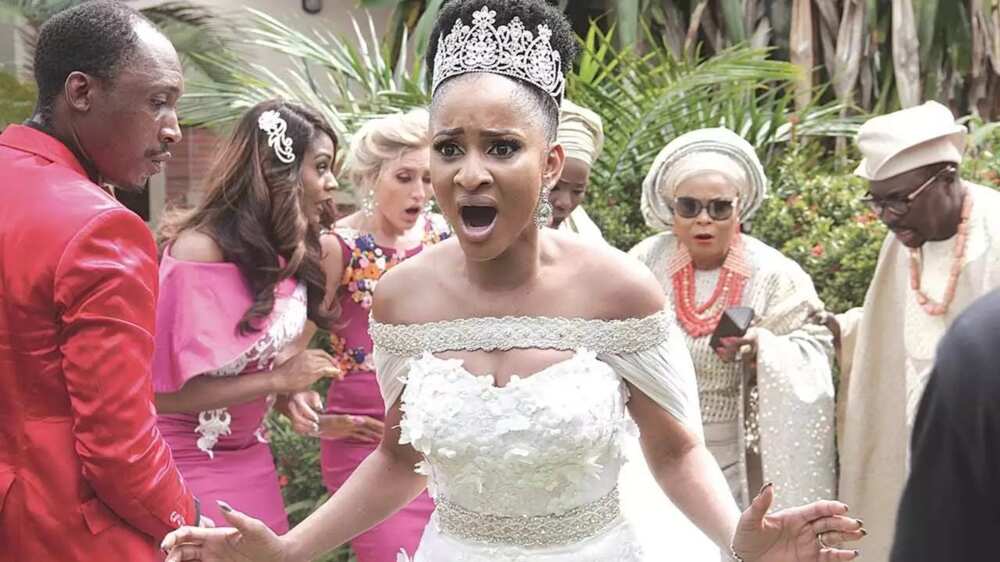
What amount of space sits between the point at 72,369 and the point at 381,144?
267 centimetres

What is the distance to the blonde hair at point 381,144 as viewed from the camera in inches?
229

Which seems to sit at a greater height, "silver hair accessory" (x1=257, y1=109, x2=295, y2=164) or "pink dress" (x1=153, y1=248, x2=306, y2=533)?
"silver hair accessory" (x1=257, y1=109, x2=295, y2=164)

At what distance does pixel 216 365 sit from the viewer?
4699 millimetres

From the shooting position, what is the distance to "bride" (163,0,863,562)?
3070 millimetres

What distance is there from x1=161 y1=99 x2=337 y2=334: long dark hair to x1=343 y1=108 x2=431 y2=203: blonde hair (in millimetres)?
443

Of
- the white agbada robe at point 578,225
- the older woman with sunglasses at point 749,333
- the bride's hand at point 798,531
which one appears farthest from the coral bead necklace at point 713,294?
the bride's hand at point 798,531

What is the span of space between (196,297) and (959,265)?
2.93 metres

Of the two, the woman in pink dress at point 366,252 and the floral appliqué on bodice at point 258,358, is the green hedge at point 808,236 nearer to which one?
the woman in pink dress at point 366,252

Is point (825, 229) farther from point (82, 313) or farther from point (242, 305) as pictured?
point (82, 313)

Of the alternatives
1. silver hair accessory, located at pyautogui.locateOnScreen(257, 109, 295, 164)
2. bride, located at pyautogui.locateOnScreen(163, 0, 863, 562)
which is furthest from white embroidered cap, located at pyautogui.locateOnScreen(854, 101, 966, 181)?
bride, located at pyautogui.locateOnScreen(163, 0, 863, 562)

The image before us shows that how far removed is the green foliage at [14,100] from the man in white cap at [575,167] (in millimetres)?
5940

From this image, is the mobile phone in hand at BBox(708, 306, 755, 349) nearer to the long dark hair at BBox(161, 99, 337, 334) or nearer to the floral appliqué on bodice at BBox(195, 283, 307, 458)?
the long dark hair at BBox(161, 99, 337, 334)

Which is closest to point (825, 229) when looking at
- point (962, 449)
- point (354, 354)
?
point (354, 354)

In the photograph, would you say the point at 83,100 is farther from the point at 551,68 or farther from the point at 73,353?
the point at 551,68
